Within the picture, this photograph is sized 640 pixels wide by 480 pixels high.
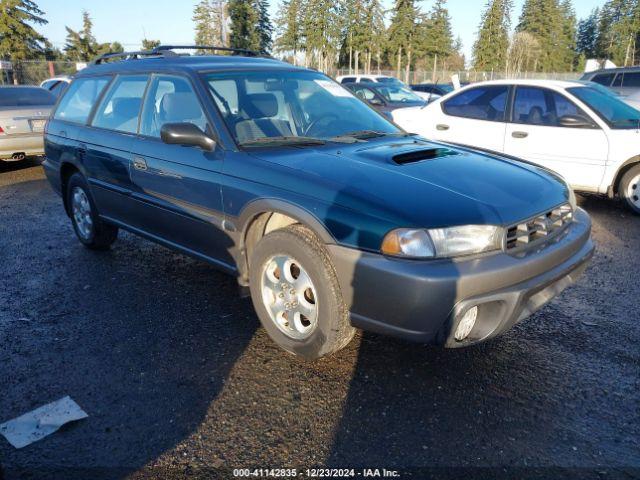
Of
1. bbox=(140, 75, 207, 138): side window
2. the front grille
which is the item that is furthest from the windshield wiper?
the front grille

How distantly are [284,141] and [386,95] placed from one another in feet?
36.3

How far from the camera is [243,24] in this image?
60.4 metres

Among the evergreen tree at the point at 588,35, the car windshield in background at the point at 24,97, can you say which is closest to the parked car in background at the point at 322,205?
the car windshield in background at the point at 24,97

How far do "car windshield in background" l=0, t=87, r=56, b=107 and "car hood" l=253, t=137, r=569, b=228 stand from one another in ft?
27.5

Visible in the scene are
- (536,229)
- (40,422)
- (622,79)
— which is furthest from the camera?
(622,79)

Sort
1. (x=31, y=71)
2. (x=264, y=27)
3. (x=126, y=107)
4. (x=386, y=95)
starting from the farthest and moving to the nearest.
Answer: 1. (x=264, y=27)
2. (x=31, y=71)
3. (x=386, y=95)
4. (x=126, y=107)

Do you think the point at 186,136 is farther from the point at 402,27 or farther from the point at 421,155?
the point at 402,27

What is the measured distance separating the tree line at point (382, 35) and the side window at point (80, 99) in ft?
111

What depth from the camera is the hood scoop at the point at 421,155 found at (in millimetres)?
3136

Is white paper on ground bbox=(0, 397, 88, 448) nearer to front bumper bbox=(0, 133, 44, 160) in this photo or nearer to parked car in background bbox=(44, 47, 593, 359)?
parked car in background bbox=(44, 47, 593, 359)

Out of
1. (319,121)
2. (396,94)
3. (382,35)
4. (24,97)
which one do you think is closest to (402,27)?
(382,35)

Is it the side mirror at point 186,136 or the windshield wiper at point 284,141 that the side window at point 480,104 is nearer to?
the windshield wiper at point 284,141

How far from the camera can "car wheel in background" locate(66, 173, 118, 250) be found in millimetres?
4910

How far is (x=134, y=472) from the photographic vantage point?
7.41 ft
